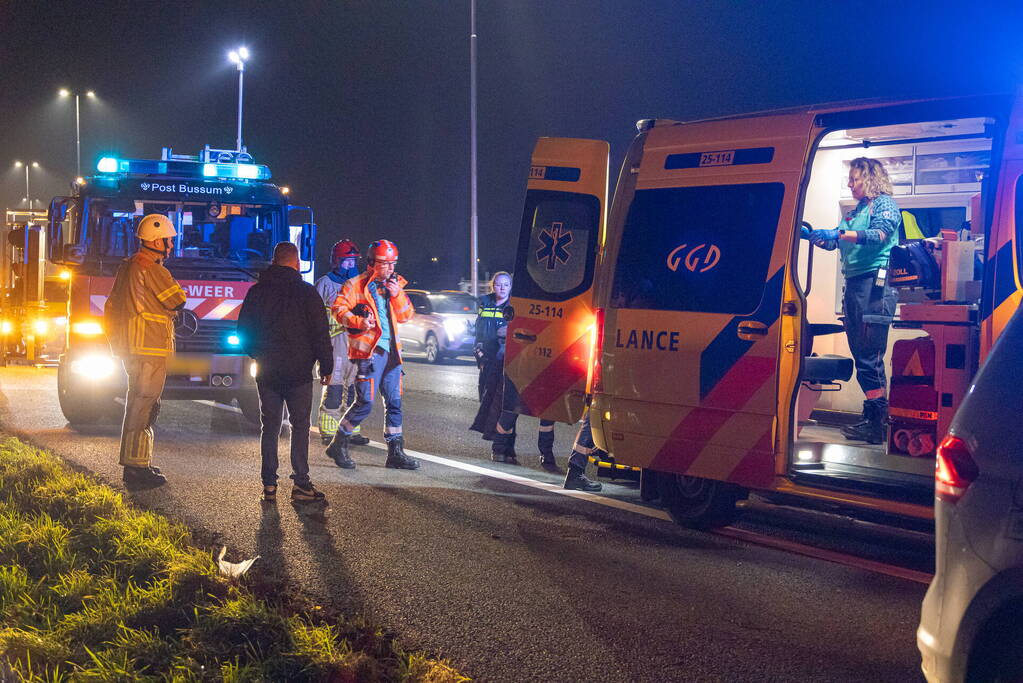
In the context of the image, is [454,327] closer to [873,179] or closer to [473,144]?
[473,144]

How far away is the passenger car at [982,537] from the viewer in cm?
306

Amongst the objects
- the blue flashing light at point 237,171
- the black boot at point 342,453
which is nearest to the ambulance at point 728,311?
the black boot at point 342,453

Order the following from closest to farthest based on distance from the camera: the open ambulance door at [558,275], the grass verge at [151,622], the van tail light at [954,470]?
the van tail light at [954,470], the grass verge at [151,622], the open ambulance door at [558,275]

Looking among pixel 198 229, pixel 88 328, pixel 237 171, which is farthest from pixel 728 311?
pixel 237 171

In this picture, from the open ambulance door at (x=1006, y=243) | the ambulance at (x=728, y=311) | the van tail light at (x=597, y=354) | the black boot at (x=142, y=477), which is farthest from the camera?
the black boot at (x=142, y=477)

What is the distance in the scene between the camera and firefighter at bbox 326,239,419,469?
9.23 meters

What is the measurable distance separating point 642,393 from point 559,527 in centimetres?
100

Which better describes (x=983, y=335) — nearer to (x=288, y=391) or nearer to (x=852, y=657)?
(x=852, y=657)

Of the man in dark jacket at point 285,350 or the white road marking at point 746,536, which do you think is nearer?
the white road marking at point 746,536

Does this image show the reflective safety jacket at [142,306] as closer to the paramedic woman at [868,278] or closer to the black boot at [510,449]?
the black boot at [510,449]

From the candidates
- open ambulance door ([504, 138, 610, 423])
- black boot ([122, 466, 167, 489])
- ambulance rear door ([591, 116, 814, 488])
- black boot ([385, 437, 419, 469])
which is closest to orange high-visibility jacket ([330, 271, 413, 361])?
black boot ([385, 437, 419, 469])

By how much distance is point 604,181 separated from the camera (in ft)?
25.2

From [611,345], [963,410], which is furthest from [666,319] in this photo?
[963,410]

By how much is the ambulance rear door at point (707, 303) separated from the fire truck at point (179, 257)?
5565 millimetres
